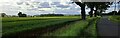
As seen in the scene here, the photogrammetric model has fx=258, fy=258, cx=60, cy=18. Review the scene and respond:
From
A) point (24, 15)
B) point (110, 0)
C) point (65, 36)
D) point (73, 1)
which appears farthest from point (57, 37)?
point (110, 0)

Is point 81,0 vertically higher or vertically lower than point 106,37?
higher

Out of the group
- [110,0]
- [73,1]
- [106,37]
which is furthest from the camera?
[110,0]

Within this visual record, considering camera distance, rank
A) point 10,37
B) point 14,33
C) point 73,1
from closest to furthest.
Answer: point 10,37 → point 14,33 → point 73,1

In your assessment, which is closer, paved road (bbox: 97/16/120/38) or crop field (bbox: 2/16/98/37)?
crop field (bbox: 2/16/98/37)

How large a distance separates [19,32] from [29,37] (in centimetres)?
77

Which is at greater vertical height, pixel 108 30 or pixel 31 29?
pixel 31 29

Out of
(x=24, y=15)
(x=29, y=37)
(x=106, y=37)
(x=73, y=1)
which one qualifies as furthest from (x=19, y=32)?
(x=73, y=1)

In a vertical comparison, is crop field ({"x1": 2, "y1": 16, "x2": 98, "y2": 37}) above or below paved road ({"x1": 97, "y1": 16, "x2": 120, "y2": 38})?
above

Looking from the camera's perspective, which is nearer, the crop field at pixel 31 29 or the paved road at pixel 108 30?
the crop field at pixel 31 29

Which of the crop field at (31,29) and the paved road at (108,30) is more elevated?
the crop field at (31,29)

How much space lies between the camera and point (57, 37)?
12477 mm

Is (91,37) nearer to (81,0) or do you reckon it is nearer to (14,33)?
(14,33)

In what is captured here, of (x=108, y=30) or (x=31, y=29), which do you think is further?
(x=108, y=30)

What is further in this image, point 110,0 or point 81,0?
point 110,0
